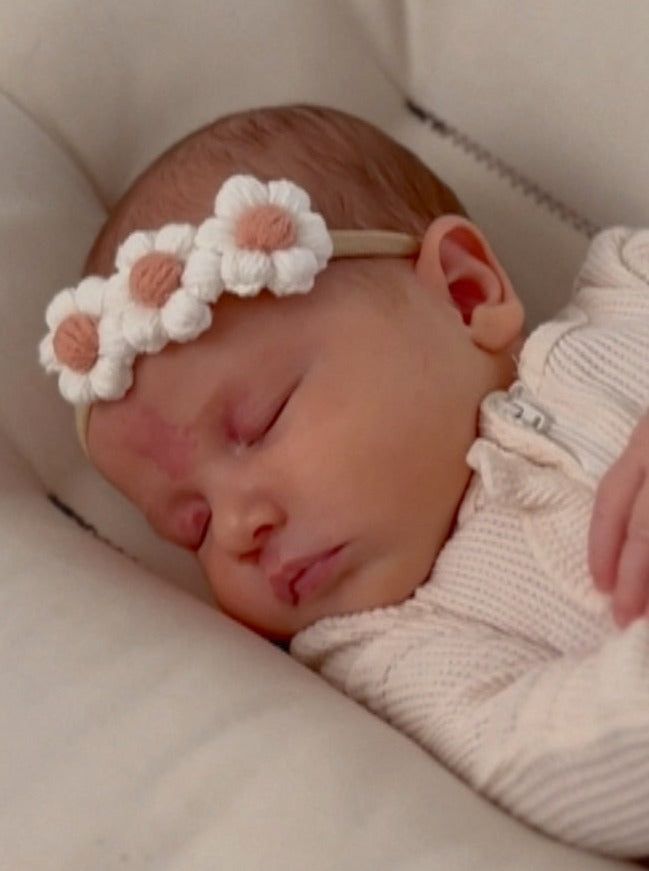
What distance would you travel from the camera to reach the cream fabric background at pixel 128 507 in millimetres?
706

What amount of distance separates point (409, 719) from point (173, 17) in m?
0.62

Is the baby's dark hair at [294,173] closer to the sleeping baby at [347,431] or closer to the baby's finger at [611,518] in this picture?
the sleeping baby at [347,431]

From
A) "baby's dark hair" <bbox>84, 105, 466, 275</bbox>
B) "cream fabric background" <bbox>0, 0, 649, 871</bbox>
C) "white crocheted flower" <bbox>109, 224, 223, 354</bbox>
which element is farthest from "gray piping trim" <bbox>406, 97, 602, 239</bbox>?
"white crocheted flower" <bbox>109, 224, 223, 354</bbox>

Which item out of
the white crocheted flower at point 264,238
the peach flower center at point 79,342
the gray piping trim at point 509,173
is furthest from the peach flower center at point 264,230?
the gray piping trim at point 509,173

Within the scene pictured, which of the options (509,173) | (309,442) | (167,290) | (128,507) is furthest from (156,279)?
(509,173)

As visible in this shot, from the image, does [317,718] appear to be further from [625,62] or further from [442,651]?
[625,62]

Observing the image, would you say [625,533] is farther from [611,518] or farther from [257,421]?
[257,421]

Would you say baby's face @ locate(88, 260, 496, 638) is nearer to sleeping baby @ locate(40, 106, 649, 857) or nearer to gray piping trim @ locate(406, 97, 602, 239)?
sleeping baby @ locate(40, 106, 649, 857)

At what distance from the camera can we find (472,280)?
39.8 inches

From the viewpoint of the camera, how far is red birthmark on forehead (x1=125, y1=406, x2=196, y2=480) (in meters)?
0.91

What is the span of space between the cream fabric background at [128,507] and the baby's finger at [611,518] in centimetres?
15

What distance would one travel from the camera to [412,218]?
3.34 ft

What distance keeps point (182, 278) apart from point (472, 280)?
0.23 m

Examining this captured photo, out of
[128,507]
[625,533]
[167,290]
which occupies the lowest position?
[128,507]
